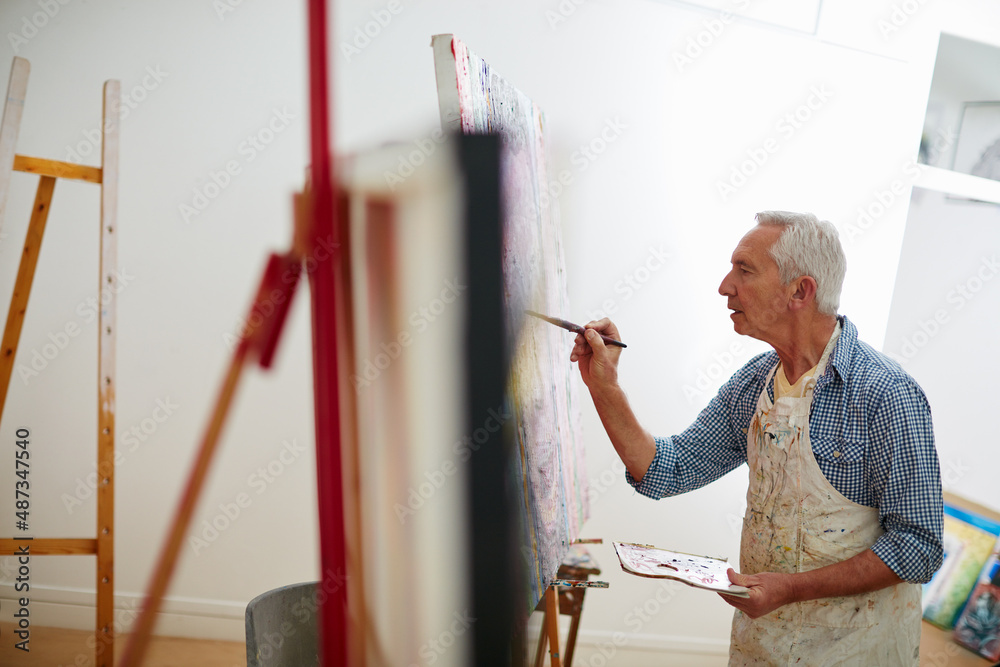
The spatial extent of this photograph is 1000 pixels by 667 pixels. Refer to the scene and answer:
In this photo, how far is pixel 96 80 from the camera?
7.89 feet

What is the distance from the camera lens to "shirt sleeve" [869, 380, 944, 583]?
1.23 meters

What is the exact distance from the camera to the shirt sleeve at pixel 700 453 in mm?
1559

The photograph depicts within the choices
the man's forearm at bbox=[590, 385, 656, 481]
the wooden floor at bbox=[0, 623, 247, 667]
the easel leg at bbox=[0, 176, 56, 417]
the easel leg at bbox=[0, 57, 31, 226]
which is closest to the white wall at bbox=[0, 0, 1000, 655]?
the wooden floor at bbox=[0, 623, 247, 667]

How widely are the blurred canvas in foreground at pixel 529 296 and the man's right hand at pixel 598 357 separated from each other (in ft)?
0.20

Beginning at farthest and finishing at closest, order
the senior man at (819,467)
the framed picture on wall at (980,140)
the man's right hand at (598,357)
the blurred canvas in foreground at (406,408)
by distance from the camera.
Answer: the framed picture on wall at (980,140) → the man's right hand at (598,357) → the senior man at (819,467) → the blurred canvas in foreground at (406,408)

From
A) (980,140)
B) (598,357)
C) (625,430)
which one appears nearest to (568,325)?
(598,357)

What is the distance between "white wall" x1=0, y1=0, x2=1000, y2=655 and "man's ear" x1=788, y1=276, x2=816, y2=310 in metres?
1.20

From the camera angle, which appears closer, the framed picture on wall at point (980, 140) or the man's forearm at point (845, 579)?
the man's forearm at point (845, 579)

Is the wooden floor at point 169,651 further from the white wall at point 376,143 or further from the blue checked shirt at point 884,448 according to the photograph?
the blue checked shirt at point 884,448

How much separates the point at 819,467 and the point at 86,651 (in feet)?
8.36

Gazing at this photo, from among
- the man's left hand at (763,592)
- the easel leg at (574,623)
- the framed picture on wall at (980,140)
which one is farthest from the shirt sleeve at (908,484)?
the framed picture on wall at (980,140)

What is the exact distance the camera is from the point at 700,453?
5.24 feet

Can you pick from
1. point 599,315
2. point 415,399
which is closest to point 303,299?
point 599,315

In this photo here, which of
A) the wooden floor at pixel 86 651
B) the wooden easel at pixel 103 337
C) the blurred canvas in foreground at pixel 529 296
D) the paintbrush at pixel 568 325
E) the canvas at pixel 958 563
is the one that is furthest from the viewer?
the canvas at pixel 958 563
